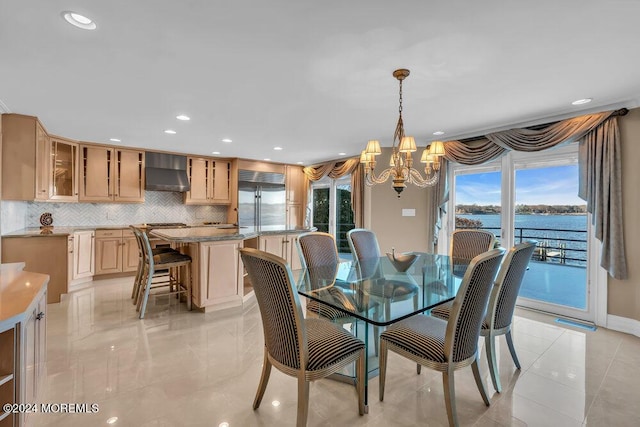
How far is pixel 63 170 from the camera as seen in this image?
4613 millimetres

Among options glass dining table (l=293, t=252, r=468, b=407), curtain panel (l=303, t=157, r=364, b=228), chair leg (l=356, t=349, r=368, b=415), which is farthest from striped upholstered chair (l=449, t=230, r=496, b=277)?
curtain panel (l=303, t=157, r=364, b=228)

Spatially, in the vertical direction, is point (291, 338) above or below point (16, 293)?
below

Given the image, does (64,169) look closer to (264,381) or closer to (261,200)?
(261,200)

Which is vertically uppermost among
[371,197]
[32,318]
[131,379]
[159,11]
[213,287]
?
[159,11]

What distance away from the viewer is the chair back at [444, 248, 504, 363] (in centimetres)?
159

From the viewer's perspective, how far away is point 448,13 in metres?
1.63

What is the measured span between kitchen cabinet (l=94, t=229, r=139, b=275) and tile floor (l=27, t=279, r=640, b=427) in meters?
1.91

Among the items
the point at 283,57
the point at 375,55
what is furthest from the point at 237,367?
the point at 375,55

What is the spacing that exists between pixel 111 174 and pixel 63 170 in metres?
0.65

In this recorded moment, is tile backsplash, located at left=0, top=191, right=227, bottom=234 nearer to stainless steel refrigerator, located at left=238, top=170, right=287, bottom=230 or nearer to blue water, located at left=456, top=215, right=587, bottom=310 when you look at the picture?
stainless steel refrigerator, located at left=238, top=170, right=287, bottom=230

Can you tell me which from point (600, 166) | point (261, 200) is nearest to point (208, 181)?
point (261, 200)

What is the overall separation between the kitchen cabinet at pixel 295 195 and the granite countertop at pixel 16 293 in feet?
16.8

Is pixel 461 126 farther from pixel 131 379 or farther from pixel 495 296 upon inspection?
pixel 131 379

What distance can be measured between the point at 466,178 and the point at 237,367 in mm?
3937
